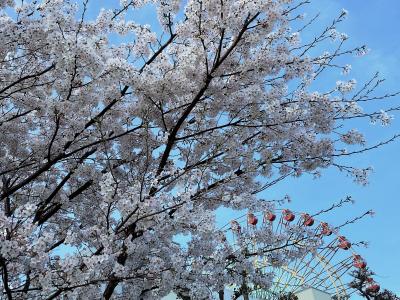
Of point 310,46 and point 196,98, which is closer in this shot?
point 196,98

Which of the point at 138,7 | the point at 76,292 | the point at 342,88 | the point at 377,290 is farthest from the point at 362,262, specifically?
the point at 76,292

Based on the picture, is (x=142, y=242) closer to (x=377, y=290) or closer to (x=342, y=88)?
(x=342, y=88)

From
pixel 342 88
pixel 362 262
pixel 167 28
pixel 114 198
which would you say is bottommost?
pixel 114 198

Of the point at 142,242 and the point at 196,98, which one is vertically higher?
the point at 196,98

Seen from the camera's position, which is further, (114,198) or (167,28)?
(167,28)

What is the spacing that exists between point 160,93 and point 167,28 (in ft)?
4.73

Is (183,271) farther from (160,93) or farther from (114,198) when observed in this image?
(160,93)

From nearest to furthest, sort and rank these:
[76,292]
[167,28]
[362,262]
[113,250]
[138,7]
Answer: [76,292], [113,250], [167,28], [138,7], [362,262]

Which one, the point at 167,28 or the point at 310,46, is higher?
the point at 167,28

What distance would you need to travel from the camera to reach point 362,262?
1037 inches

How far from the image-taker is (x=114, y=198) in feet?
19.4

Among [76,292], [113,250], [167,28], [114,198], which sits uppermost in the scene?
[167,28]

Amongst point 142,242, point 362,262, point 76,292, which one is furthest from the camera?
point 362,262

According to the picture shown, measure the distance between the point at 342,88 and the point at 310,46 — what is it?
977 mm
